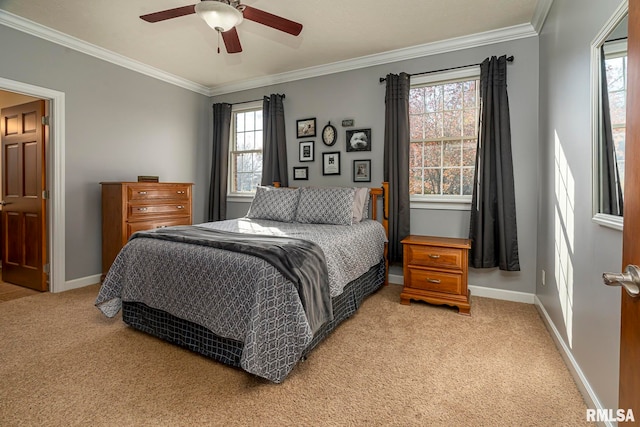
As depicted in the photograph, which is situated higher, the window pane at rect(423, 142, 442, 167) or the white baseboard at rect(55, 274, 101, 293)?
the window pane at rect(423, 142, 442, 167)

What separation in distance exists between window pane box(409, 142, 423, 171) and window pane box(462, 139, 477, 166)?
1.48 ft

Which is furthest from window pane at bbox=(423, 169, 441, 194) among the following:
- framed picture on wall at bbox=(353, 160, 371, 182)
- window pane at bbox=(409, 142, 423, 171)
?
framed picture on wall at bbox=(353, 160, 371, 182)

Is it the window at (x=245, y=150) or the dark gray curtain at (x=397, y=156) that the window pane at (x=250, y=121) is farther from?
the dark gray curtain at (x=397, y=156)

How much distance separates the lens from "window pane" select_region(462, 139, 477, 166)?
3449 mm

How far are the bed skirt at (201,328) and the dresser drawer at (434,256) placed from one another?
0.58 metres

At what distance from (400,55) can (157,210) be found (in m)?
3.33

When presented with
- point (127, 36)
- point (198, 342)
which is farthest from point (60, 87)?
point (198, 342)

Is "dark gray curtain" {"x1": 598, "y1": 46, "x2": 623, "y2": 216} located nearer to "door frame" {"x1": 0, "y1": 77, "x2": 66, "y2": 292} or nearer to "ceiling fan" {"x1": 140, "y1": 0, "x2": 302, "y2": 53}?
"ceiling fan" {"x1": 140, "y1": 0, "x2": 302, "y2": 53}

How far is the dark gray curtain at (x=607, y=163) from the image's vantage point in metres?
1.39

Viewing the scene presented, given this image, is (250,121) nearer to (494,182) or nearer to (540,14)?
(494,182)

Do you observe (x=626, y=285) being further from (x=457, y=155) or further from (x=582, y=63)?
(x=457, y=155)

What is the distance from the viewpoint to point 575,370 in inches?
72.8

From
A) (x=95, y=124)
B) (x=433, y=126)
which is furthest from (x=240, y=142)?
(x=433, y=126)

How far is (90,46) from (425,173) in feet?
12.9
